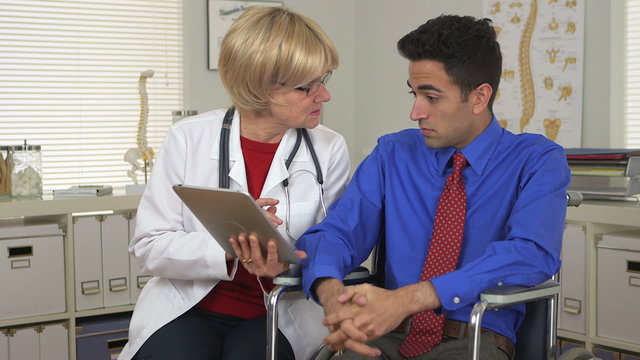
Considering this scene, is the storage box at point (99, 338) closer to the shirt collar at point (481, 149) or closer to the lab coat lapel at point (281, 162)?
the lab coat lapel at point (281, 162)

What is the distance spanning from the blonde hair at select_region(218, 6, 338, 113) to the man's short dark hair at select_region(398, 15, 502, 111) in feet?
0.81

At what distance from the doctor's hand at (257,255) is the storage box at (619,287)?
140cm

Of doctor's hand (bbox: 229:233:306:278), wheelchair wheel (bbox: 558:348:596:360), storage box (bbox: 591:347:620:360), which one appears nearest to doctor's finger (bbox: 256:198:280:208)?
doctor's hand (bbox: 229:233:306:278)

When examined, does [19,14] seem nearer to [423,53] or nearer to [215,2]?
[215,2]

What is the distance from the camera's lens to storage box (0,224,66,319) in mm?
3016

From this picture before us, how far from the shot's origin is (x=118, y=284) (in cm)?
327

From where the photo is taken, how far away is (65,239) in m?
3.16

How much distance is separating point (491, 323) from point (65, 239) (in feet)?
6.66

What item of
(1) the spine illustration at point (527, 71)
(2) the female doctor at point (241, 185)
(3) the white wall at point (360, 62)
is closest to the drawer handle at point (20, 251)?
(3) the white wall at point (360, 62)

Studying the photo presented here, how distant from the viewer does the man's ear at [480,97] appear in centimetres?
182

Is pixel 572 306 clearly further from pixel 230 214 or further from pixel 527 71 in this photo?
pixel 230 214

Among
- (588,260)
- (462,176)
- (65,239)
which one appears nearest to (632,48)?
(588,260)

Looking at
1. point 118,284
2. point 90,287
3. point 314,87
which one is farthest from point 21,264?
point 314,87

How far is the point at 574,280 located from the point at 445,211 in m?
1.20
